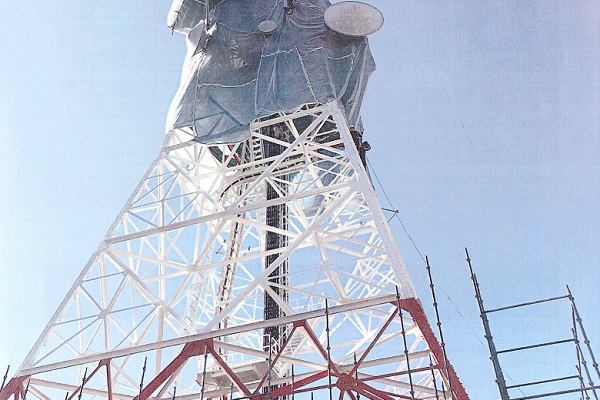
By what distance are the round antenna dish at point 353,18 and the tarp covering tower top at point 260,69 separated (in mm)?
755

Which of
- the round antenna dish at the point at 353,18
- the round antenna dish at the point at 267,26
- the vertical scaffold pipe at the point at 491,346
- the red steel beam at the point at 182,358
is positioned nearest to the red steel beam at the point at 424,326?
the vertical scaffold pipe at the point at 491,346

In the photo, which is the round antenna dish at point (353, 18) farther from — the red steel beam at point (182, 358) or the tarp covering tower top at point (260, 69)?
the red steel beam at point (182, 358)

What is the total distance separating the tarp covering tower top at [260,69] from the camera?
703 inches

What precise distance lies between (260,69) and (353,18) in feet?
9.64

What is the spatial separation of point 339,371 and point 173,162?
774 cm

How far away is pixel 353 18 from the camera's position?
17844mm

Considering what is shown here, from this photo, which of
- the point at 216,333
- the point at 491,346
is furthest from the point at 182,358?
the point at 491,346

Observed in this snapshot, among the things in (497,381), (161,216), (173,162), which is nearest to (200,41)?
(173,162)

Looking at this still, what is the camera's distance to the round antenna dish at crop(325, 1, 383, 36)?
17.7m

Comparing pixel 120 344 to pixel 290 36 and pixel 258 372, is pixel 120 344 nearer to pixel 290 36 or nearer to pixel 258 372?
pixel 258 372

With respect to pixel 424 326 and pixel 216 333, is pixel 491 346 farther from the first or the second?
pixel 216 333

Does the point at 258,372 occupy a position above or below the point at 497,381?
above

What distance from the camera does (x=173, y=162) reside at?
17969 mm

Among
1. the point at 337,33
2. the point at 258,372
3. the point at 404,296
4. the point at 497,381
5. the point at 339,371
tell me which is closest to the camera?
the point at 497,381
